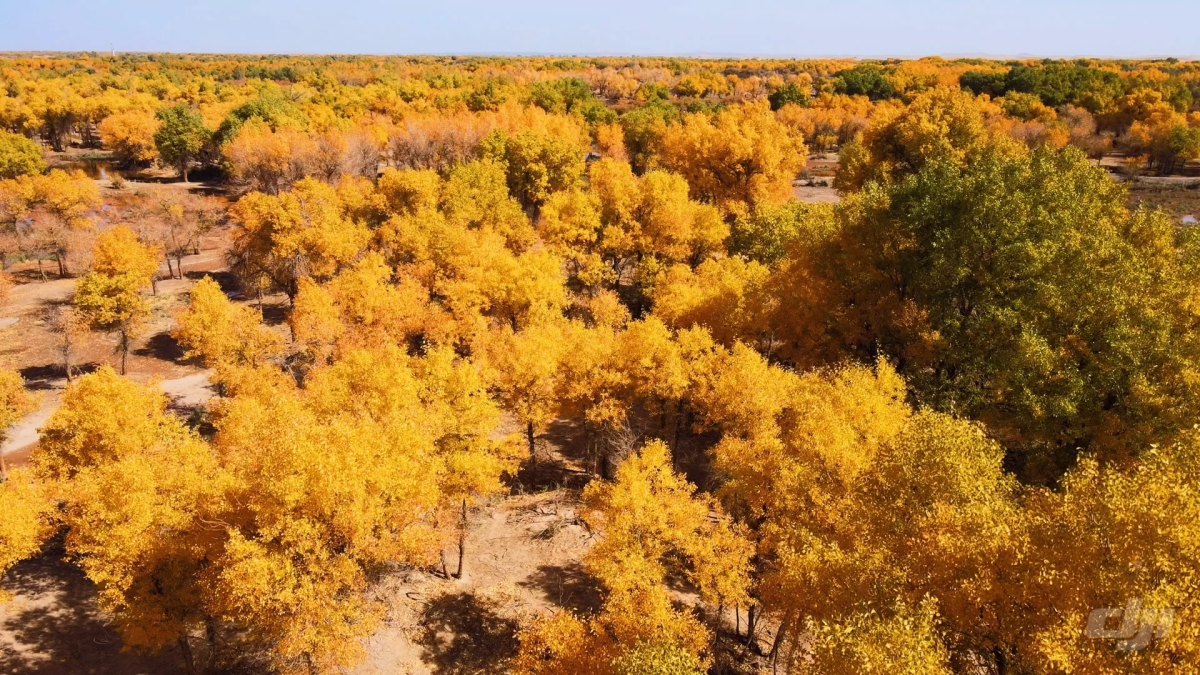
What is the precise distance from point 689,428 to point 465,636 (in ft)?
64.3

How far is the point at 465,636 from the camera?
102 feet

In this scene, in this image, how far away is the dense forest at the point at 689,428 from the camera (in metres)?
19.5

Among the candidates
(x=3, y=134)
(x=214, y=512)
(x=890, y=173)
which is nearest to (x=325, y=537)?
(x=214, y=512)

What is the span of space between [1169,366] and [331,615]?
36180 mm

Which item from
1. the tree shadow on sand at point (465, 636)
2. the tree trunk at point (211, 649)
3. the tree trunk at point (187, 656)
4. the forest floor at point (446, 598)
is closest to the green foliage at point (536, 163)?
the forest floor at point (446, 598)

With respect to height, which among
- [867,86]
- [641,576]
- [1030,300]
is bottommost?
[641,576]

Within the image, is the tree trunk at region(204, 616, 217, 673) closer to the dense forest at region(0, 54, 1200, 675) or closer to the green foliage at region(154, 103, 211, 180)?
the dense forest at region(0, 54, 1200, 675)

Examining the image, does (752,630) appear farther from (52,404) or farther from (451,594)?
(52,404)

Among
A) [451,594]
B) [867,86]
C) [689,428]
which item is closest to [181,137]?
[689,428]

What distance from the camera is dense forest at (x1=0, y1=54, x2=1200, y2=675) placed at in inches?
770

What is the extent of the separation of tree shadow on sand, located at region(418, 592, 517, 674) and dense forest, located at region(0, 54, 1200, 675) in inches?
23.3

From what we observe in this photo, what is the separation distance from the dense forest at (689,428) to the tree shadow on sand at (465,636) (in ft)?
1.95

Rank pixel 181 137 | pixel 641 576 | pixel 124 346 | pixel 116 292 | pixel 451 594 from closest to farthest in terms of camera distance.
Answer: pixel 641 576 → pixel 451 594 → pixel 116 292 → pixel 124 346 → pixel 181 137

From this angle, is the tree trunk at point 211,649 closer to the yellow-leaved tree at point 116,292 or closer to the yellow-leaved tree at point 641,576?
the yellow-leaved tree at point 641,576
